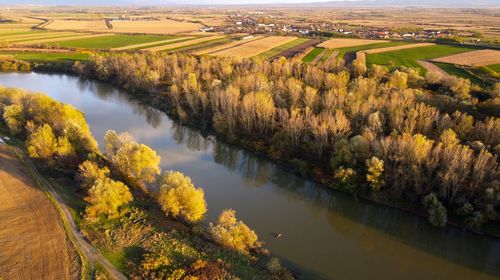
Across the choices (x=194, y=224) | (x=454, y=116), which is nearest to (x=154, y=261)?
(x=194, y=224)

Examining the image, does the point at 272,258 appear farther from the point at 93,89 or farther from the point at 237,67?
the point at 93,89

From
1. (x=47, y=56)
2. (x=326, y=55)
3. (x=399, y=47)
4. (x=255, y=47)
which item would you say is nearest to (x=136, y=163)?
(x=326, y=55)

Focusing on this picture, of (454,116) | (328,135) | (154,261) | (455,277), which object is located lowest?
(455,277)

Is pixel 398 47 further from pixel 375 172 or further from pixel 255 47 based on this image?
pixel 375 172

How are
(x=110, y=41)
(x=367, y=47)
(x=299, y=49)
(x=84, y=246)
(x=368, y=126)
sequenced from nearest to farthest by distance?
(x=84, y=246) < (x=368, y=126) < (x=367, y=47) < (x=299, y=49) < (x=110, y=41)

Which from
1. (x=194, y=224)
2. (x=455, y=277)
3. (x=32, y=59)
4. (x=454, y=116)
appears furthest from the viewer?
(x=32, y=59)

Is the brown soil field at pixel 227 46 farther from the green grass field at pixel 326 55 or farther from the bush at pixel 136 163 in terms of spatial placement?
the bush at pixel 136 163
